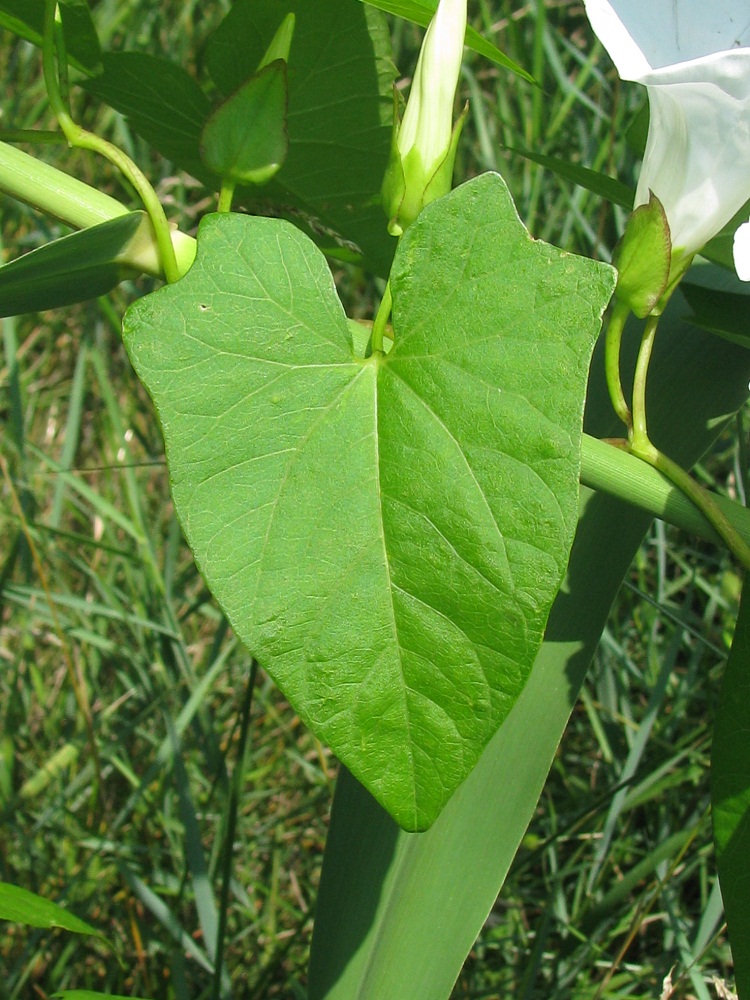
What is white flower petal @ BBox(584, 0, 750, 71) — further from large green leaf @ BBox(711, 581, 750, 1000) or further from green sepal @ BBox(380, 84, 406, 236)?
large green leaf @ BBox(711, 581, 750, 1000)

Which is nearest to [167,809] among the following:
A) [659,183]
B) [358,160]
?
[358,160]

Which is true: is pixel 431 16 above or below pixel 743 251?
above

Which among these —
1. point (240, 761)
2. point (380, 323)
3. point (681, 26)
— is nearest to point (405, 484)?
point (380, 323)

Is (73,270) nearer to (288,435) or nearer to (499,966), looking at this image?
(288,435)

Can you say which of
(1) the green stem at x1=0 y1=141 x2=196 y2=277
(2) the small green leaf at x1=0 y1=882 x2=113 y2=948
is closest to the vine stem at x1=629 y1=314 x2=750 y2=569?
(1) the green stem at x1=0 y1=141 x2=196 y2=277

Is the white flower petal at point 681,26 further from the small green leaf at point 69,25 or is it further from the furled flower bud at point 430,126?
the small green leaf at point 69,25

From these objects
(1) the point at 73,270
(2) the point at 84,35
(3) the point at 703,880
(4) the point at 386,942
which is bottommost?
(3) the point at 703,880

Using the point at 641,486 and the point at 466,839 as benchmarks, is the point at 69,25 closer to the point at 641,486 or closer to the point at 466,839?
the point at 641,486

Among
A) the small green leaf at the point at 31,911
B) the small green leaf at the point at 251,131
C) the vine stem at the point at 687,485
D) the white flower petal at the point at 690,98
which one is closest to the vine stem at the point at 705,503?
the vine stem at the point at 687,485
